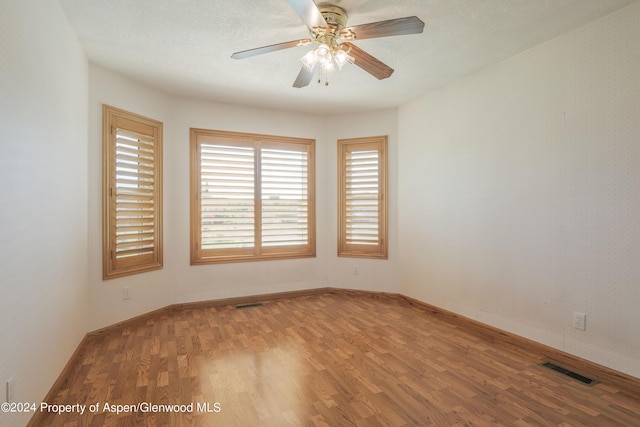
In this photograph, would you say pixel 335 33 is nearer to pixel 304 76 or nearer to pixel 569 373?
pixel 304 76

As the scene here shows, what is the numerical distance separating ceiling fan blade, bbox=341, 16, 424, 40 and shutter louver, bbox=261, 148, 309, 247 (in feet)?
8.81

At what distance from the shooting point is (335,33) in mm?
2299

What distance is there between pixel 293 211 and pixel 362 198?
1029 mm

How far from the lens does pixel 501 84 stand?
3266mm

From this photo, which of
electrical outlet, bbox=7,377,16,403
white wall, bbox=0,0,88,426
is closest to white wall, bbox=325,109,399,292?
white wall, bbox=0,0,88,426

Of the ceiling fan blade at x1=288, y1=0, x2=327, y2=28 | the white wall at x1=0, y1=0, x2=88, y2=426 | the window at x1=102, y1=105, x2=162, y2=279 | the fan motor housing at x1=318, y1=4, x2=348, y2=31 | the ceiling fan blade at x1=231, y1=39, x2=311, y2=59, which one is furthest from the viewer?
the window at x1=102, y1=105, x2=162, y2=279

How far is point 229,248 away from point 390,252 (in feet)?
7.35

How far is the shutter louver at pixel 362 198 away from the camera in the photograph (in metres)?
4.82

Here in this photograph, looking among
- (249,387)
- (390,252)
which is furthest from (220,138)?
(249,387)

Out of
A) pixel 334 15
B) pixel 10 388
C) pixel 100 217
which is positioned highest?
pixel 334 15

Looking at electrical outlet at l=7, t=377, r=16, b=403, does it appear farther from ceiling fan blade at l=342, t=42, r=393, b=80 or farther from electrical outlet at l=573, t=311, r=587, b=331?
electrical outlet at l=573, t=311, r=587, b=331

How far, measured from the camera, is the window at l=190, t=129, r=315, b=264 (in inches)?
173

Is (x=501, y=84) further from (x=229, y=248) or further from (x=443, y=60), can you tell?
(x=229, y=248)

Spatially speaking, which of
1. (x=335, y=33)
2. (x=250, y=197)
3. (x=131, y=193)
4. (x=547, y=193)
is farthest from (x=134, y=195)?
(x=547, y=193)
